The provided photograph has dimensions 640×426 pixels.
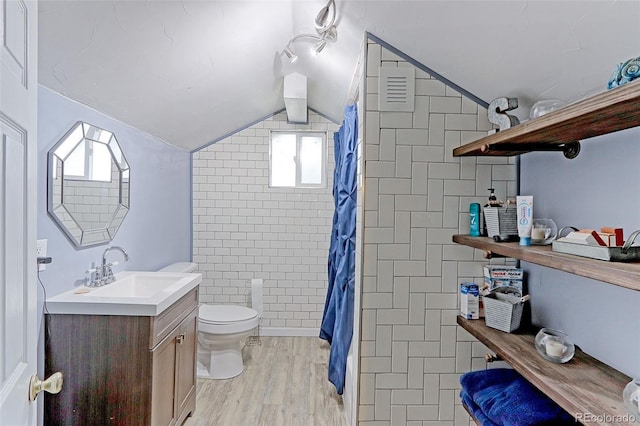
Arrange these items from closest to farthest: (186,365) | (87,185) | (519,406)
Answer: (519,406) < (87,185) < (186,365)

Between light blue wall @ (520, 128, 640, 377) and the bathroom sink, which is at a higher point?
light blue wall @ (520, 128, 640, 377)

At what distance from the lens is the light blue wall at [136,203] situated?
1.79 metres

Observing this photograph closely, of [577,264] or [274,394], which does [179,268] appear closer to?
[274,394]

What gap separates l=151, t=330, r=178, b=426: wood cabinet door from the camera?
1.83 m

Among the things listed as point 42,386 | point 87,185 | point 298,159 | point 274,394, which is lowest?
point 274,394

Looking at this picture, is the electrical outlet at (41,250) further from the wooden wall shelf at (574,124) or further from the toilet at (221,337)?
the wooden wall shelf at (574,124)

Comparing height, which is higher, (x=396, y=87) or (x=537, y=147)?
(x=396, y=87)

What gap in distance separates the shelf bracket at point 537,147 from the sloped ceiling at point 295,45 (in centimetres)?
17

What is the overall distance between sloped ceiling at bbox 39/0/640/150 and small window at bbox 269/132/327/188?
4.31ft

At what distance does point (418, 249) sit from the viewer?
184 cm

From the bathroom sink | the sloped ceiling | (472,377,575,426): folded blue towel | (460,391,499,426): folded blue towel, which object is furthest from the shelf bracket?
the bathroom sink

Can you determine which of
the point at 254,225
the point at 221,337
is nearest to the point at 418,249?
the point at 221,337

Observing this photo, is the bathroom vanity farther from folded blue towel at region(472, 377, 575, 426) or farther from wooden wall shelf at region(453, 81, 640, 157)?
wooden wall shelf at region(453, 81, 640, 157)

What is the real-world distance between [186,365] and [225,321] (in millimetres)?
615
